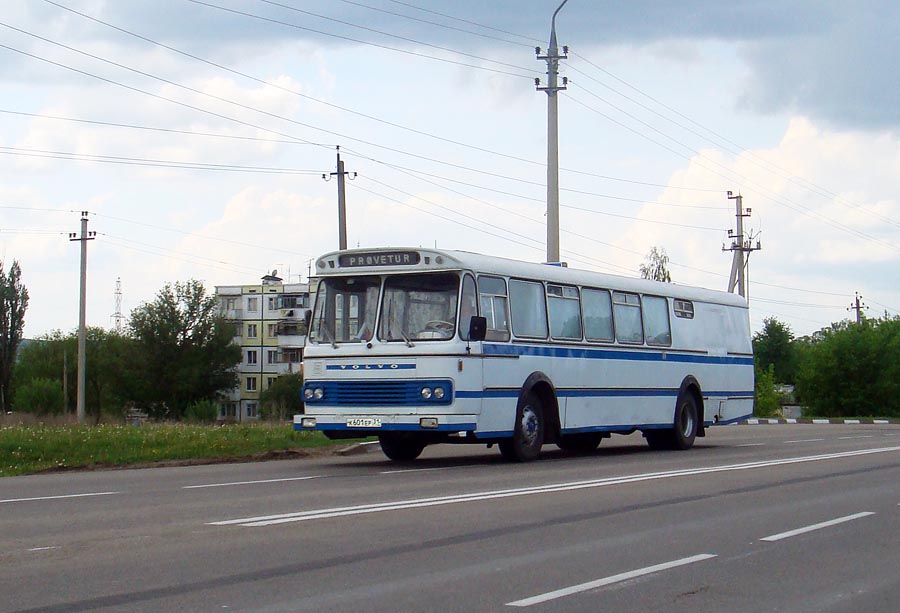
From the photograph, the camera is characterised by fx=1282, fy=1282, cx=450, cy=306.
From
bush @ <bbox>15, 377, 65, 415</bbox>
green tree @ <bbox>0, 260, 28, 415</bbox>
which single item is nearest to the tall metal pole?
bush @ <bbox>15, 377, 65, 415</bbox>

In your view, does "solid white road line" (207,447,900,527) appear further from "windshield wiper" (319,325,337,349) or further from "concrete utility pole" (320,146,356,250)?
"concrete utility pole" (320,146,356,250)

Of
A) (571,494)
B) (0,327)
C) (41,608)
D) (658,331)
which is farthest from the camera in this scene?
(0,327)

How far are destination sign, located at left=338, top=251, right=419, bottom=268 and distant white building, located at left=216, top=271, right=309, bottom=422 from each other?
10969 centimetres

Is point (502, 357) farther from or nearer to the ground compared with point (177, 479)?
farther from the ground

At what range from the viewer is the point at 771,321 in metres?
135

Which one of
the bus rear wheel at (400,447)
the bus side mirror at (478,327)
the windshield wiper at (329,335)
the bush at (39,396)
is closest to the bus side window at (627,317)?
the bus rear wheel at (400,447)

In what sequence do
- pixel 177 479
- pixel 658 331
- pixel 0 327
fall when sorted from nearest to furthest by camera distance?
1. pixel 177 479
2. pixel 658 331
3. pixel 0 327

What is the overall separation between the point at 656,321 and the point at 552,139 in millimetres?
15228

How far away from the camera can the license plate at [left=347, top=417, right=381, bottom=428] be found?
58.7 feet

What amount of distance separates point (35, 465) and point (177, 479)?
12.4 ft

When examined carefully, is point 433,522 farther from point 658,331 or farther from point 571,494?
point 658,331

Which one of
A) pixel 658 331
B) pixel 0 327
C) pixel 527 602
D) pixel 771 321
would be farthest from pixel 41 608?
pixel 771 321

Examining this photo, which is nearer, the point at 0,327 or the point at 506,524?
the point at 506,524

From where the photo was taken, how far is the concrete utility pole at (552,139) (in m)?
36.4
